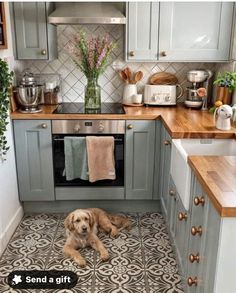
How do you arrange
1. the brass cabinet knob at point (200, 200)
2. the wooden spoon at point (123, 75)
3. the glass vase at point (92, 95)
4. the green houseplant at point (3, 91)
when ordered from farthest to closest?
the wooden spoon at point (123, 75)
the glass vase at point (92, 95)
the green houseplant at point (3, 91)
the brass cabinet knob at point (200, 200)

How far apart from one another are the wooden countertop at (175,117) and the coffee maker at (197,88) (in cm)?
8

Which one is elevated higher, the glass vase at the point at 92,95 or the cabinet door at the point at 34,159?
the glass vase at the point at 92,95

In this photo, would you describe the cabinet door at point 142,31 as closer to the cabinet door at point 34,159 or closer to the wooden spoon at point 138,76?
the wooden spoon at point 138,76

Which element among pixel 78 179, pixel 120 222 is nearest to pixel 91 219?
pixel 120 222

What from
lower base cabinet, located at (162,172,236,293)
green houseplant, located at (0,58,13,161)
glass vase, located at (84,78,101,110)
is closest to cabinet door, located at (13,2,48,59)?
glass vase, located at (84,78,101,110)

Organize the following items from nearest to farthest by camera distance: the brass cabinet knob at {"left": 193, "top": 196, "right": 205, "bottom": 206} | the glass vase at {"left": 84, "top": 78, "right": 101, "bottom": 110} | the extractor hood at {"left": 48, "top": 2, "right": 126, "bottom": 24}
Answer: the brass cabinet knob at {"left": 193, "top": 196, "right": 205, "bottom": 206}
the extractor hood at {"left": 48, "top": 2, "right": 126, "bottom": 24}
the glass vase at {"left": 84, "top": 78, "right": 101, "bottom": 110}

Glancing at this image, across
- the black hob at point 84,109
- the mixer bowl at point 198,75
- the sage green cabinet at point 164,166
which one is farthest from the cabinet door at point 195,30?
the sage green cabinet at point 164,166

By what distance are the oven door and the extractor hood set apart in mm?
903

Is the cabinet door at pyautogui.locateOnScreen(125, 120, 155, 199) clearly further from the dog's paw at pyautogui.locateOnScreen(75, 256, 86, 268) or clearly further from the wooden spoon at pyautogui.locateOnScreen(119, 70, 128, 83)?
the dog's paw at pyautogui.locateOnScreen(75, 256, 86, 268)

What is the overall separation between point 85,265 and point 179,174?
3.10 feet

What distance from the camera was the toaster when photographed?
2895 mm

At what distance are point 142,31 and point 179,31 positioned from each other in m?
0.31

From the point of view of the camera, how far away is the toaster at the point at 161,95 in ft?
9.50

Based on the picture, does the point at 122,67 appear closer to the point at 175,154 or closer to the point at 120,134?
the point at 120,134
